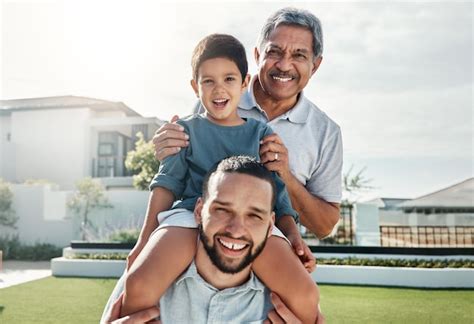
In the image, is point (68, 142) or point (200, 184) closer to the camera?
point (200, 184)

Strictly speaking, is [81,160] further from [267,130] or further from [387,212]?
[267,130]

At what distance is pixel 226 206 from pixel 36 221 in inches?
639

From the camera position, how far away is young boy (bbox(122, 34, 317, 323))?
1.70m

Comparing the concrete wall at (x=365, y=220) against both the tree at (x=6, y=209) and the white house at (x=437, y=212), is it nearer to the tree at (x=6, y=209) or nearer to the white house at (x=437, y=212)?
the white house at (x=437, y=212)

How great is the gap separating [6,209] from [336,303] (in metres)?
12.4

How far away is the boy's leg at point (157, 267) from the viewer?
5.39 ft

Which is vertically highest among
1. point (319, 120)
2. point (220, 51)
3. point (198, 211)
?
point (220, 51)

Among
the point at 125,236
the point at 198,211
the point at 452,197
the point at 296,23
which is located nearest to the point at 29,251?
the point at 125,236

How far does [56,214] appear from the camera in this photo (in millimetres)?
16797

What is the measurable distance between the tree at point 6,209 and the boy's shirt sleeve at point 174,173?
53.0 ft

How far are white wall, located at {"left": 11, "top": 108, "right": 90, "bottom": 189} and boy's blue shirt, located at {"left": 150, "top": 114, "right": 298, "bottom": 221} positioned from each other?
2057 centimetres

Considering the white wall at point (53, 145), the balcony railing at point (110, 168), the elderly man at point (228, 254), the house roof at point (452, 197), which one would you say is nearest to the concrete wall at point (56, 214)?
the white wall at point (53, 145)

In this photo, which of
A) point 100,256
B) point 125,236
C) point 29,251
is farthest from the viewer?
point 29,251

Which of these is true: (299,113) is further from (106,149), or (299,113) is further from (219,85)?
(106,149)
